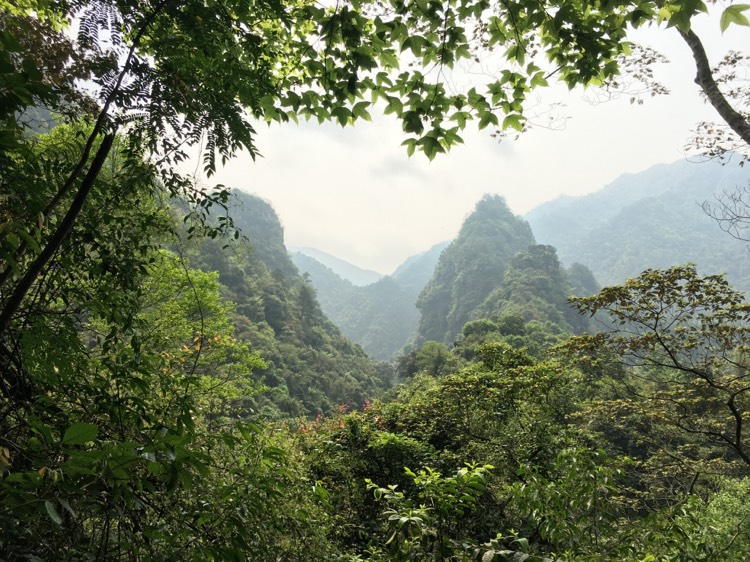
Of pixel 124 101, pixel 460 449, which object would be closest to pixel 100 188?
pixel 124 101

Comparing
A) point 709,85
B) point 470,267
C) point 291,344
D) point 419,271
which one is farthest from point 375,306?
point 709,85

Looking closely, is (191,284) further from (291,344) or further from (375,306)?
(375,306)

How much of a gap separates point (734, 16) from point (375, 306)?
412ft

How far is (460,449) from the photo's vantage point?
8.47m

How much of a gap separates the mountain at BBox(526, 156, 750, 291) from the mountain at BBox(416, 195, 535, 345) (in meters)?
29.2

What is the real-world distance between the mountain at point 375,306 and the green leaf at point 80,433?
102346 millimetres

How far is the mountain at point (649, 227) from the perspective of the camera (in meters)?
95.8

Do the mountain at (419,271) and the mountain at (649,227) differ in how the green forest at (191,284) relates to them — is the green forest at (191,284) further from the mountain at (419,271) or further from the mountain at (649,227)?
the mountain at (419,271)

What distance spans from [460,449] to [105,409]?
7.76 m

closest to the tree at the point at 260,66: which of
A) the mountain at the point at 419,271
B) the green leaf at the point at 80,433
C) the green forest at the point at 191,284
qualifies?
the green forest at the point at 191,284

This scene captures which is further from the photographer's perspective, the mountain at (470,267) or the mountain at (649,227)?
the mountain at (649,227)

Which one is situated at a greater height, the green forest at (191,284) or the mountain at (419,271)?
the mountain at (419,271)

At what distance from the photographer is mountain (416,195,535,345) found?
72000 millimetres

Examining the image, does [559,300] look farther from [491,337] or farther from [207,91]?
[207,91]
